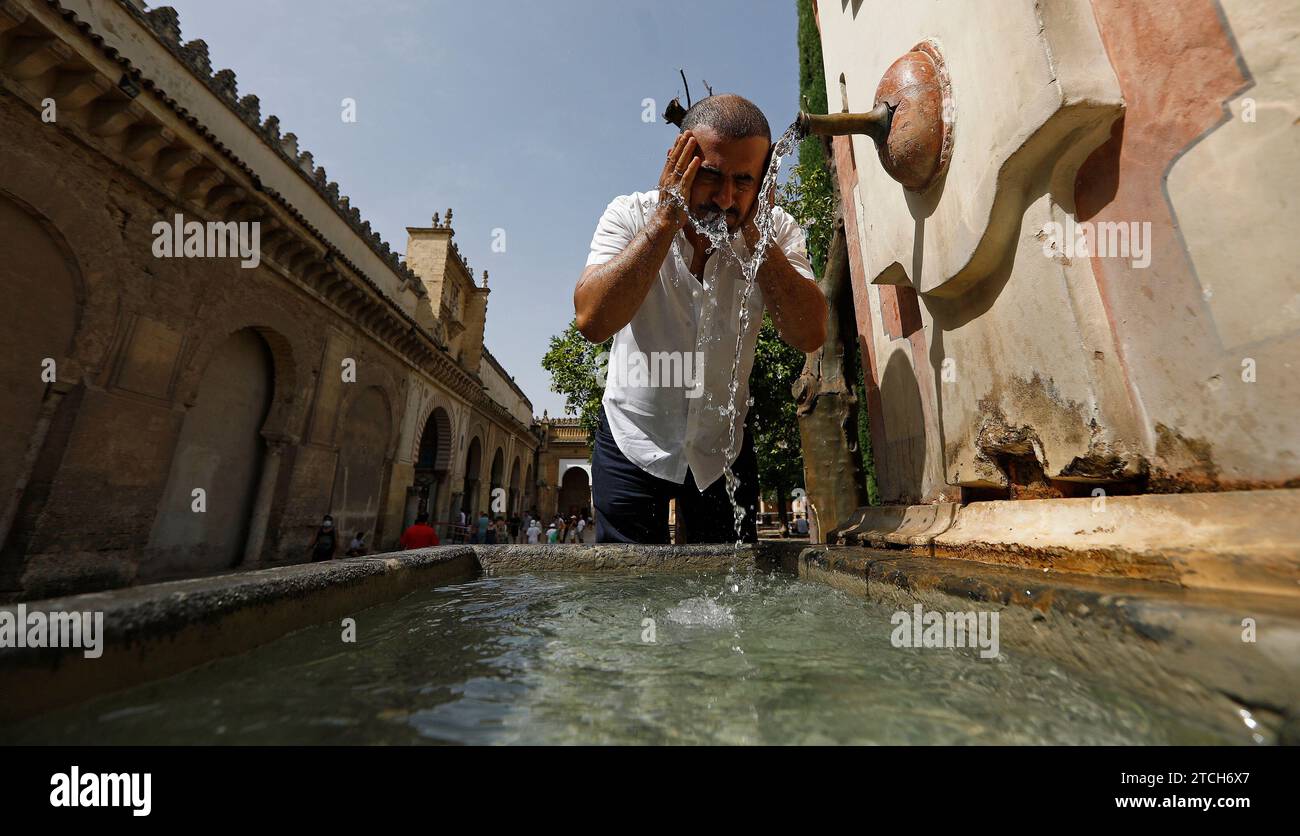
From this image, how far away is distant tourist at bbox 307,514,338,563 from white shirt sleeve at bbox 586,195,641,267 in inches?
392

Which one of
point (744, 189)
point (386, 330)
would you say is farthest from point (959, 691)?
point (386, 330)

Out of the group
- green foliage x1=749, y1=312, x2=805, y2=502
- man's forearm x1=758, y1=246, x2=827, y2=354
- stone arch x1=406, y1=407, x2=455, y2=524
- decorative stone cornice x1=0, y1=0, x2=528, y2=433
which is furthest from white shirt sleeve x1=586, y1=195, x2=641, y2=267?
stone arch x1=406, y1=407, x2=455, y2=524

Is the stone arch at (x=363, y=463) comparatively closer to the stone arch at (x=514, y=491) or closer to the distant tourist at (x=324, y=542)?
the distant tourist at (x=324, y=542)

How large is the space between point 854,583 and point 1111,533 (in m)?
0.70

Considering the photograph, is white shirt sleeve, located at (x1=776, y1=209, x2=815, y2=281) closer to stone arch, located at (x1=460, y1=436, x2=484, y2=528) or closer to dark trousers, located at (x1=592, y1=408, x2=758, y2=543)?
dark trousers, located at (x1=592, y1=408, x2=758, y2=543)

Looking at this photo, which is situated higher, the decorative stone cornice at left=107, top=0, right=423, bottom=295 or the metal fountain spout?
the decorative stone cornice at left=107, top=0, right=423, bottom=295

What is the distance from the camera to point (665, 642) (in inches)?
47.4

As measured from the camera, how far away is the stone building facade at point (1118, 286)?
1.08 metres

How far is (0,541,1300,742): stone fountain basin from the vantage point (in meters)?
0.64

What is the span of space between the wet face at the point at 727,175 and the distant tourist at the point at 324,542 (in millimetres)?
10417

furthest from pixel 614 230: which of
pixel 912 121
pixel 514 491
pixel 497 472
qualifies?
pixel 514 491

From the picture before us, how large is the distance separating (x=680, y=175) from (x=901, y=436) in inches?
68.3
